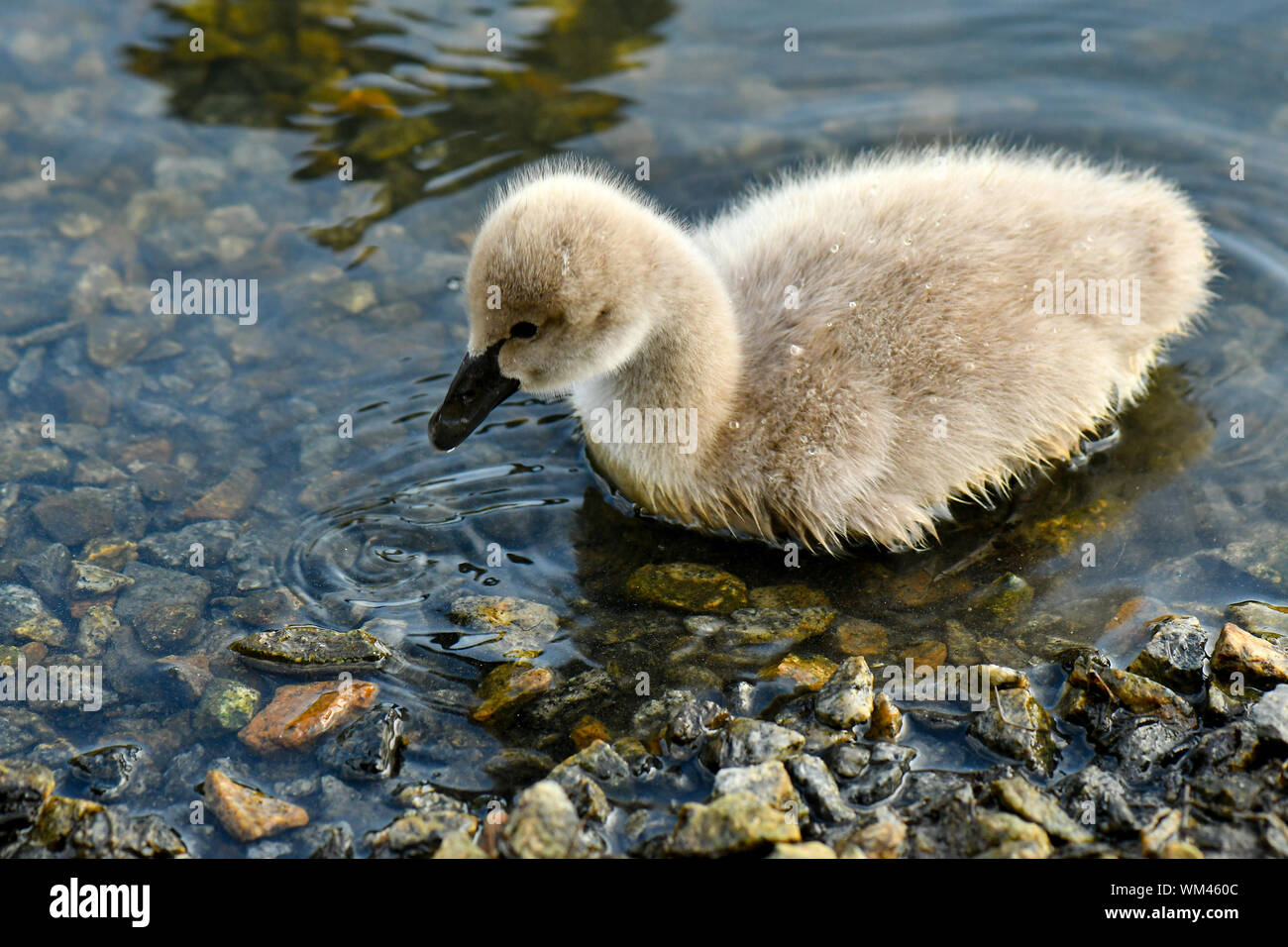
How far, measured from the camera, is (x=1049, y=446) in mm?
5332

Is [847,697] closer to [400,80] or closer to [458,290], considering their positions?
[458,290]

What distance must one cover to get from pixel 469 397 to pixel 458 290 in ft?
6.12

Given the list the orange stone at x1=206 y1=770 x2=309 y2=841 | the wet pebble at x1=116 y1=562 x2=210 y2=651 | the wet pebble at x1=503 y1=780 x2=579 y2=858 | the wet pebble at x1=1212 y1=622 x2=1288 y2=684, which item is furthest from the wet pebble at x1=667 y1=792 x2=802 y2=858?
the wet pebble at x1=116 y1=562 x2=210 y2=651

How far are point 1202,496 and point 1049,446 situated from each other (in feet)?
2.33

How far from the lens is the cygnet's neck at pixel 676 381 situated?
4777 millimetres

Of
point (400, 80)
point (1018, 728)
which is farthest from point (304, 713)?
point (400, 80)

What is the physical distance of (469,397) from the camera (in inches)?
188

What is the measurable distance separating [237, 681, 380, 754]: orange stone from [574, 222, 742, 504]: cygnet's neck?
1540 mm

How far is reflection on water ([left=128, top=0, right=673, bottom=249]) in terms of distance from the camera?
23.6 ft

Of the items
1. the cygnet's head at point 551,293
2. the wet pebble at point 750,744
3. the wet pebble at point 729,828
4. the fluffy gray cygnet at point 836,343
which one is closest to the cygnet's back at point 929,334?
the fluffy gray cygnet at point 836,343

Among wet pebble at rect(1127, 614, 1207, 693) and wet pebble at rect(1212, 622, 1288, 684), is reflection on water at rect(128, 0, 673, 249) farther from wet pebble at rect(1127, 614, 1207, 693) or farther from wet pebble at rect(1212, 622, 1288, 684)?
wet pebble at rect(1212, 622, 1288, 684)

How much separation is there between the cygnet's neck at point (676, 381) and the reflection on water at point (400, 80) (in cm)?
254

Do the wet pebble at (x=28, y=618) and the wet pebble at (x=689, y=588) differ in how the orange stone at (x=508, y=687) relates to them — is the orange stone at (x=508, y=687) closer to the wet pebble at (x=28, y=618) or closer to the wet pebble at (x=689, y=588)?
the wet pebble at (x=689, y=588)
